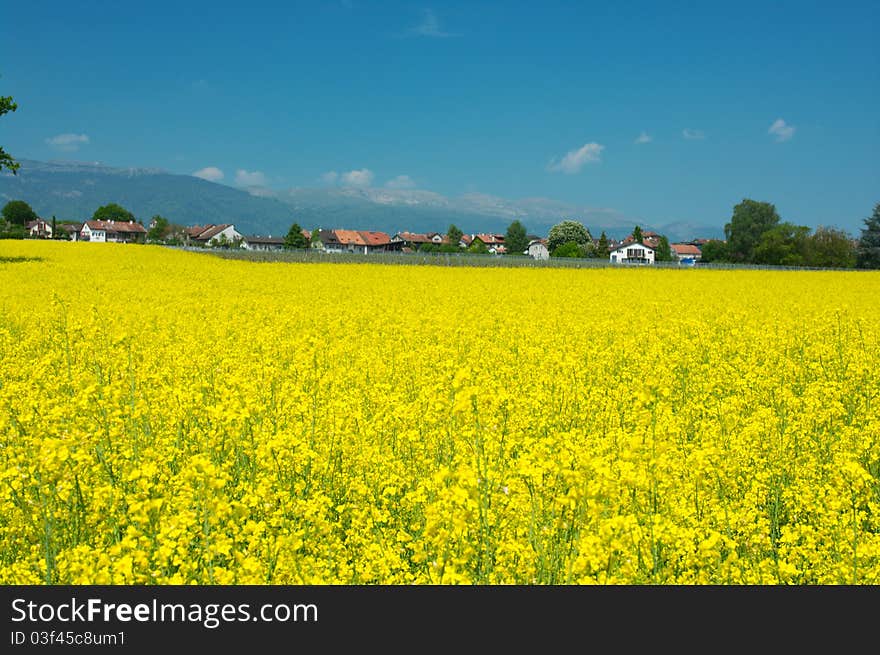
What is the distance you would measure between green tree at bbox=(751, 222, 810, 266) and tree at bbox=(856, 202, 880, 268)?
20770mm

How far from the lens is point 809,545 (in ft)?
14.9

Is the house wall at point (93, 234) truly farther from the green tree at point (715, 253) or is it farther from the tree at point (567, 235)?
the green tree at point (715, 253)

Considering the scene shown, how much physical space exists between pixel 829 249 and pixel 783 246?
6765 mm

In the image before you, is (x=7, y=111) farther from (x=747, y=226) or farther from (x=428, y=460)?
(x=747, y=226)

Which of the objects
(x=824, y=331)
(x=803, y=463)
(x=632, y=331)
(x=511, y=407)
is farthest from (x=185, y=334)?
(x=824, y=331)

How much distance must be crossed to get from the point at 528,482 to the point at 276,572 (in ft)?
6.20

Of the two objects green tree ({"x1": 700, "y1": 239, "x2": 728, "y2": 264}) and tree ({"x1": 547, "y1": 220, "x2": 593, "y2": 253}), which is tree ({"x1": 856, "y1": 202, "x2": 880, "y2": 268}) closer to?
green tree ({"x1": 700, "y1": 239, "x2": 728, "y2": 264})

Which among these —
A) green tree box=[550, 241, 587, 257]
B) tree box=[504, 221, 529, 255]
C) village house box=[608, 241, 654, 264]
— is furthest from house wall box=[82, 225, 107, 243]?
village house box=[608, 241, 654, 264]

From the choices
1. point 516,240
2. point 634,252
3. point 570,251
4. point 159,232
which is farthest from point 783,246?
point 159,232

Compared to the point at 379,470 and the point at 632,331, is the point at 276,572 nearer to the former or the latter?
the point at 379,470

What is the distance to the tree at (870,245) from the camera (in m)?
88.0

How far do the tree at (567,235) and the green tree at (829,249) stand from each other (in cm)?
4985

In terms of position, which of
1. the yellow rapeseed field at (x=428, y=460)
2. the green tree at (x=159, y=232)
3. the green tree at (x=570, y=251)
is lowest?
Result: the yellow rapeseed field at (x=428, y=460)

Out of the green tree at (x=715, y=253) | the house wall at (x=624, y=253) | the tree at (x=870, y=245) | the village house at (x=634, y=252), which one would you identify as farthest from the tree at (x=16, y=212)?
the tree at (x=870, y=245)
